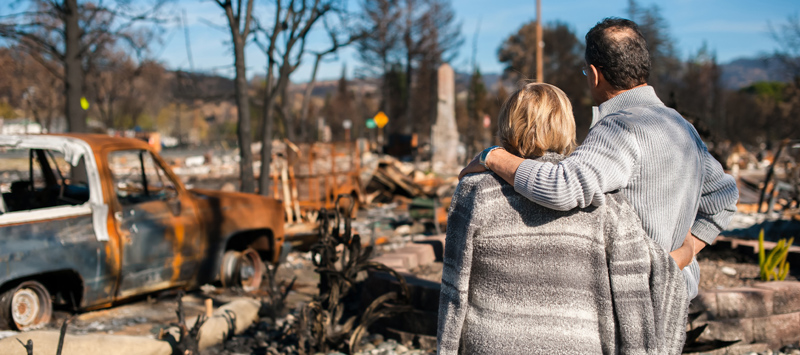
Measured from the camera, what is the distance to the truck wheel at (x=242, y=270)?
6570 mm

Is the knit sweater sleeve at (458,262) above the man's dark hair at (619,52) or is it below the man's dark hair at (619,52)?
below

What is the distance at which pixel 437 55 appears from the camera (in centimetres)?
4928

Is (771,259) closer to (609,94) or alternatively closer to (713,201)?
(713,201)

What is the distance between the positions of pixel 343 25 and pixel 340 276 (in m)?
9.52

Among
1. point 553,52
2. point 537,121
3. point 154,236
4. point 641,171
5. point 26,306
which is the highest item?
point 553,52

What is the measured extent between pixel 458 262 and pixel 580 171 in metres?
0.46

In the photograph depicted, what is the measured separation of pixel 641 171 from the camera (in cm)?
192

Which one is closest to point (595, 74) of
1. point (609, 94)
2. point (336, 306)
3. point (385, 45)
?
point (609, 94)

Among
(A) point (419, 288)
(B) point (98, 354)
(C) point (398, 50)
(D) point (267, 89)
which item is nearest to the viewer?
(B) point (98, 354)

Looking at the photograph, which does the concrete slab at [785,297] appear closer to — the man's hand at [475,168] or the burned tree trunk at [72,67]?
the man's hand at [475,168]

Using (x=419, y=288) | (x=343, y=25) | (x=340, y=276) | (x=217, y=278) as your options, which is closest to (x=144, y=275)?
(x=217, y=278)

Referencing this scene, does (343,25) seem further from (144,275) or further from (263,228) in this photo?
(144,275)

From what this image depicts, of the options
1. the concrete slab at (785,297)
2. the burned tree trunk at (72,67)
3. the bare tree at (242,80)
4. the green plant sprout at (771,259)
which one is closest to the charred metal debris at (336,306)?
the concrete slab at (785,297)

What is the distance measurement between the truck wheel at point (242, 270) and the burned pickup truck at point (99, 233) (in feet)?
0.04
